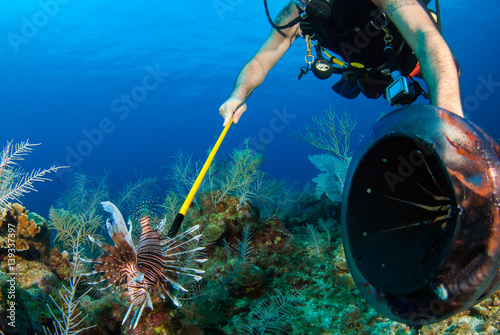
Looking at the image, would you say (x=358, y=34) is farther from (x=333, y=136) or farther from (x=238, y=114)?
(x=333, y=136)

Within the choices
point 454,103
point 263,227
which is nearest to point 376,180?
point 454,103

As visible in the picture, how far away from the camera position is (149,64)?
42.4 m

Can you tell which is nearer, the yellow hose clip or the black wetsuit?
the black wetsuit

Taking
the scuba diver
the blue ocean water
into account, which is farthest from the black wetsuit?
the blue ocean water

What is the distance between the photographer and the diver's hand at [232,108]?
2.65m

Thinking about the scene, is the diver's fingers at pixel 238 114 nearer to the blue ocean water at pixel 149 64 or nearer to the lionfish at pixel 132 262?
the lionfish at pixel 132 262

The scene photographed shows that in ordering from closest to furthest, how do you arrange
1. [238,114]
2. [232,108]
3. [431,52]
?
[431,52] → [232,108] → [238,114]

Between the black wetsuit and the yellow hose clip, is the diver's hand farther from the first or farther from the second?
the black wetsuit

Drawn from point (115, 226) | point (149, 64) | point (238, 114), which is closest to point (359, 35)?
point (238, 114)

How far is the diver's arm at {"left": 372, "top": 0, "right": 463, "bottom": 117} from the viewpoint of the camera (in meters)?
1.35

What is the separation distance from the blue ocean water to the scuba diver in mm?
3244

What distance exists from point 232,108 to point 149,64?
46049 mm

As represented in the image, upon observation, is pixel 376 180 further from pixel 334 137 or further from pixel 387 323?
pixel 334 137

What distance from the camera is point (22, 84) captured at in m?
51.5
